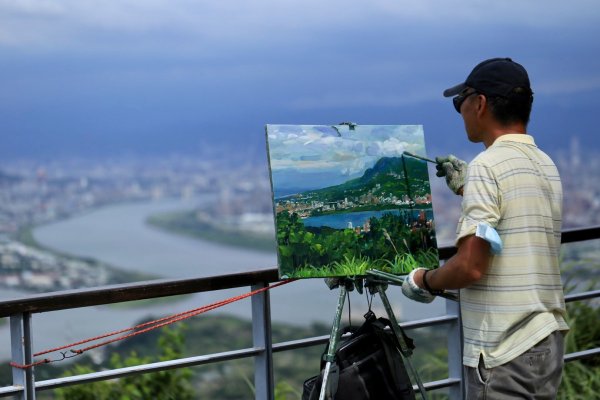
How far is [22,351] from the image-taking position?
2.29 meters

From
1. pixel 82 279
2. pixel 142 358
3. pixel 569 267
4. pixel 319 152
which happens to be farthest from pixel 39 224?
pixel 319 152

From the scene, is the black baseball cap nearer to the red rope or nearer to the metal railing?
the red rope

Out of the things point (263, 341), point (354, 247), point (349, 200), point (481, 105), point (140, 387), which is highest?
point (481, 105)

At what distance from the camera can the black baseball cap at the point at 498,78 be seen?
1.95 meters

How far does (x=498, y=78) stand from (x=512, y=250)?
0.38m

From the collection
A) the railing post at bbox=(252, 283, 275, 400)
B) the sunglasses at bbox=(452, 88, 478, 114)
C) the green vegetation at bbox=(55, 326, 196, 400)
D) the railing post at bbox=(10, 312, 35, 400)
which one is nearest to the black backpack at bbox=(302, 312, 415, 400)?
the railing post at bbox=(252, 283, 275, 400)

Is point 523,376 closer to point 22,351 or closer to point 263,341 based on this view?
point 263,341

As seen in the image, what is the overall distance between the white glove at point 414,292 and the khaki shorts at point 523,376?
7.2 inches

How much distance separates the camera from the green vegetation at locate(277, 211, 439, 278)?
231cm

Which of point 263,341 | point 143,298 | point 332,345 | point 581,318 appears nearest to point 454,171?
point 332,345

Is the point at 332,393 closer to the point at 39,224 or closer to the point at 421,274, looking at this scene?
the point at 421,274

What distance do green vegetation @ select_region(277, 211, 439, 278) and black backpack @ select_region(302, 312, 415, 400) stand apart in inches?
7.0

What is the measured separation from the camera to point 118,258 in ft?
32.1

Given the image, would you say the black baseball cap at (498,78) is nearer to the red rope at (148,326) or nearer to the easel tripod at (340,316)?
the easel tripod at (340,316)
